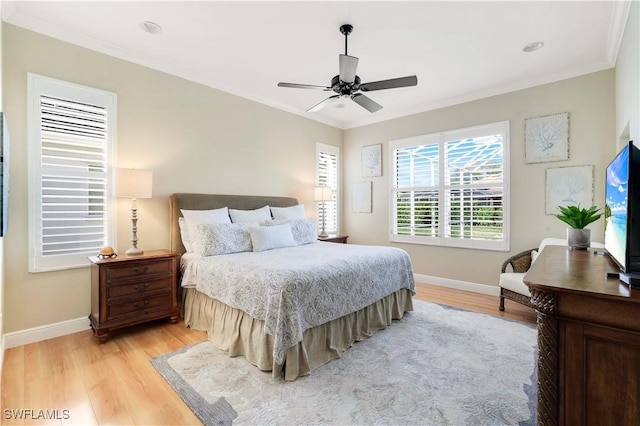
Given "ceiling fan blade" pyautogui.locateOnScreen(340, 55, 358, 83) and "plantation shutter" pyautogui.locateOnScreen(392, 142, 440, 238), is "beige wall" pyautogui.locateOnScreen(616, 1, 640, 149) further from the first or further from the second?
"plantation shutter" pyautogui.locateOnScreen(392, 142, 440, 238)

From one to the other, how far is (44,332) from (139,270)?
3.25 ft

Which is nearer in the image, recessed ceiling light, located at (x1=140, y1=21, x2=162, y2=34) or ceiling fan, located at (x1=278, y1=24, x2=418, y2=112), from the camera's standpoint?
ceiling fan, located at (x1=278, y1=24, x2=418, y2=112)

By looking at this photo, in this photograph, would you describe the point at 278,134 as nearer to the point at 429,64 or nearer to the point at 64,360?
the point at 429,64

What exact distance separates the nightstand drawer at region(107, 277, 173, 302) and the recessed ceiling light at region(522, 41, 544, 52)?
4.49 meters

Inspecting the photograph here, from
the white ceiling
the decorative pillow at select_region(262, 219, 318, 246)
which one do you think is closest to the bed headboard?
the decorative pillow at select_region(262, 219, 318, 246)

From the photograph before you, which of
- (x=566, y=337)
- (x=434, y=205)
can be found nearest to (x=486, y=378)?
(x=566, y=337)

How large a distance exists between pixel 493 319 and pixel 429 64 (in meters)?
3.03

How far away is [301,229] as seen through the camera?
4.05 m

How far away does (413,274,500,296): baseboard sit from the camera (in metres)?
4.28

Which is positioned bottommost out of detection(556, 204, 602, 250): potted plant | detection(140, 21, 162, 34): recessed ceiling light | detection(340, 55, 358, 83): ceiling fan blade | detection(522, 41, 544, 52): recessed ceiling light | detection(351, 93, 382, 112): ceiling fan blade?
detection(556, 204, 602, 250): potted plant

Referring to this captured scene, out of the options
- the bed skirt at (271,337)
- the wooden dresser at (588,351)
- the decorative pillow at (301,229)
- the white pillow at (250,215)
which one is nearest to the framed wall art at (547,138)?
the bed skirt at (271,337)

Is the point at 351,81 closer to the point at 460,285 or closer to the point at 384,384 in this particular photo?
the point at 384,384

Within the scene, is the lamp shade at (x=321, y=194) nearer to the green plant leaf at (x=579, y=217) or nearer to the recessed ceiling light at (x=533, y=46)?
the recessed ceiling light at (x=533, y=46)

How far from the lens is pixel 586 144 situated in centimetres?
359
